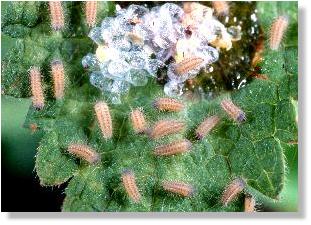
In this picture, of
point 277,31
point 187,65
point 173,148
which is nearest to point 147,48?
point 187,65

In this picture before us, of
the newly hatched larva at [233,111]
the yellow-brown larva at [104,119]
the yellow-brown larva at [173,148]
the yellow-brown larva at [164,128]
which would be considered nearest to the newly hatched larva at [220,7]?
the newly hatched larva at [233,111]

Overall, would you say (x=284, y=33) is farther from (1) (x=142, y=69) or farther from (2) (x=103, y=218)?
(2) (x=103, y=218)

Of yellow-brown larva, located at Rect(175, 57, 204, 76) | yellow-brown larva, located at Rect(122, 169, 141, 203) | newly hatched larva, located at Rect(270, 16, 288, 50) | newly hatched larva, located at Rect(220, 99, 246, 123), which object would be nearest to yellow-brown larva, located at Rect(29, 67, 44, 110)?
yellow-brown larva, located at Rect(122, 169, 141, 203)

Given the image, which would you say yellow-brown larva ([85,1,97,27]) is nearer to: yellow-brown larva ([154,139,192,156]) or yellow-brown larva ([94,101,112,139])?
yellow-brown larva ([94,101,112,139])

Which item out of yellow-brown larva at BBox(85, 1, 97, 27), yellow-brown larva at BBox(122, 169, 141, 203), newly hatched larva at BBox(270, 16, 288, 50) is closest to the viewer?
yellow-brown larva at BBox(122, 169, 141, 203)

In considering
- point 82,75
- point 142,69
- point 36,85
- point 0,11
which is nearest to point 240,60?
point 142,69
